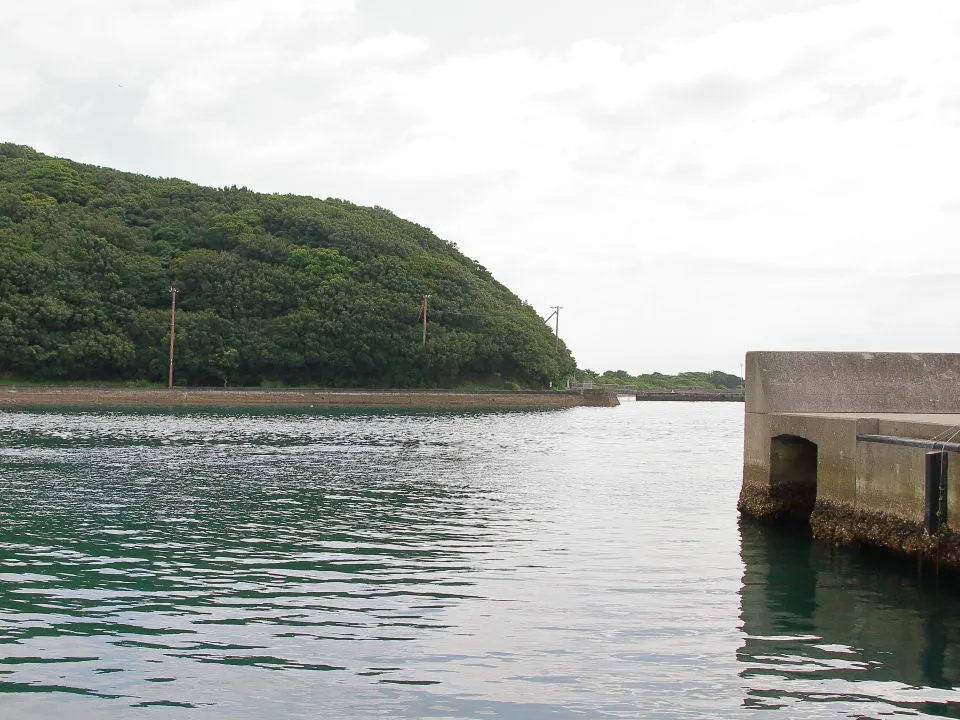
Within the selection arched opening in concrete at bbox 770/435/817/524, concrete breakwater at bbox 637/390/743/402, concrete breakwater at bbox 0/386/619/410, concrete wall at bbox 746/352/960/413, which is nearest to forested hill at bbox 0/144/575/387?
concrete breakwater at bbox 0/386/619/410

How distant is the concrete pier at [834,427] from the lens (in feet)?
49.4

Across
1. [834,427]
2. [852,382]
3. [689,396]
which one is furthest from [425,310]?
[834,427]

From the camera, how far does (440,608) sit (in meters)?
12.0

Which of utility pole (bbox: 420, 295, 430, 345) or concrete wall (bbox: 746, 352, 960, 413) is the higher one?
utility pole (bbox: 420, 295, 430, 345)

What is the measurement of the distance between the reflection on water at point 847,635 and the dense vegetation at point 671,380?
132 meters

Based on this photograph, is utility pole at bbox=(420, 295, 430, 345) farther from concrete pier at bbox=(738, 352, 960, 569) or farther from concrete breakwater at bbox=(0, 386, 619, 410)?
concrete pier at bbox=(738, 352, 960, 569)

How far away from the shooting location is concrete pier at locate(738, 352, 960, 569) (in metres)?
15.1

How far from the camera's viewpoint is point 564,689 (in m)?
9.05

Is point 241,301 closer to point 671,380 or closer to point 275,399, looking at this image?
point 275,399

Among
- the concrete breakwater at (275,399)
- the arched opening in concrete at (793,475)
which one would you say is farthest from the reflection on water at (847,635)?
the concrete breakwater at (275,399)

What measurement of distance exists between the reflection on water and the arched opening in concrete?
2.56m

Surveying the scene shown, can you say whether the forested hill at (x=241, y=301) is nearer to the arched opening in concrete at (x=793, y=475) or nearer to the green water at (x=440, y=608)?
the green water at (x=440, y=608)

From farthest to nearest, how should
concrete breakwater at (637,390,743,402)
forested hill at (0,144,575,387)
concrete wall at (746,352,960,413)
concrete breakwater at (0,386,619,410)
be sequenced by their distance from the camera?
concrete breakwater at (637,390,743,402), forested hill at (0,144,575,387), concrete breakwater at (0,386,619,410), concrete wall at (746,352,960,413)

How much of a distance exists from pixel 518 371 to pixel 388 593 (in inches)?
3583
